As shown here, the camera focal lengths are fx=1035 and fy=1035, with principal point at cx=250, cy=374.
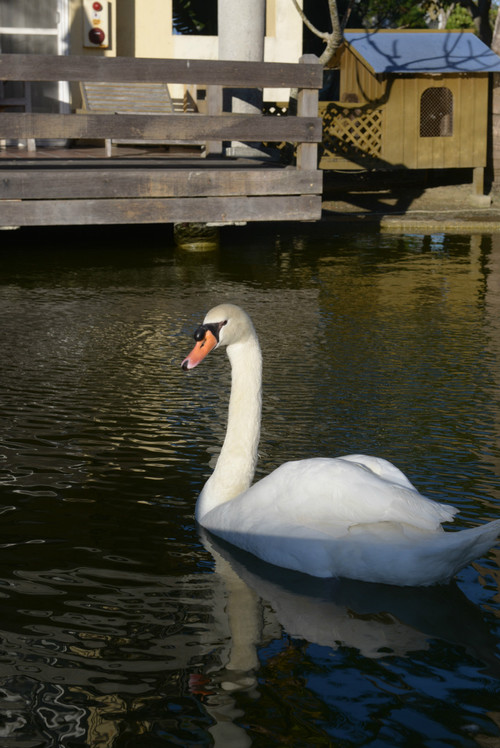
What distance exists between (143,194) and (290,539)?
757cm

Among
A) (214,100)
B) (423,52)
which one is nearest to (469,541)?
(214,100)

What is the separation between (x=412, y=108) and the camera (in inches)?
730

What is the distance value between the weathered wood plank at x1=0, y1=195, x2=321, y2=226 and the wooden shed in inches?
246

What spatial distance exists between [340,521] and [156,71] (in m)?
7.81

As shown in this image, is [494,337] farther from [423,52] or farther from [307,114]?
[423,52]

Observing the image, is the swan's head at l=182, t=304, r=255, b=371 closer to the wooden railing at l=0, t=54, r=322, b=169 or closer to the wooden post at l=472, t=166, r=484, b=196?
the wooden railing at l=0, t=54, r=322, b=169

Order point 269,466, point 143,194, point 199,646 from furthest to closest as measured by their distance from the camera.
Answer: point 143,194 < point 269,466 < point 199,646

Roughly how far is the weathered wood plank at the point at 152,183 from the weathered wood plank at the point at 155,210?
77 mm

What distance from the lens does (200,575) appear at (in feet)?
14.8

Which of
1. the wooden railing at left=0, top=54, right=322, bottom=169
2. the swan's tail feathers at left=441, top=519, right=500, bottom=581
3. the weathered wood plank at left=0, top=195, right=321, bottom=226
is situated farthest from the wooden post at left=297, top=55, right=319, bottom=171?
the swan's tail feathers at left=441, top=519, right=500, bottom=581

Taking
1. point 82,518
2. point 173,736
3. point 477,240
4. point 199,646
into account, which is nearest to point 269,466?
point 82,518

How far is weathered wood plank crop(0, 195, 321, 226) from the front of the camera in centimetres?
1094

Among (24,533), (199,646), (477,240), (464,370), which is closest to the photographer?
(199,646)

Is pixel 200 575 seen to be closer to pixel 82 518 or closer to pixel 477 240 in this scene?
pixel 82 518
